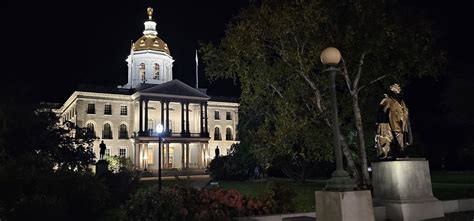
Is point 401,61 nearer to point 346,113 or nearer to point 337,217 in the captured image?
point 346,113

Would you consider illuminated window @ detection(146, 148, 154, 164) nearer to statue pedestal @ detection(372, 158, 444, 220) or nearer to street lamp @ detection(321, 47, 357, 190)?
statue pedestal @ detection(372, 158, 444, 220)

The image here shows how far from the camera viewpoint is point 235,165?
40594 millimetres

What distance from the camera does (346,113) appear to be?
842 inches

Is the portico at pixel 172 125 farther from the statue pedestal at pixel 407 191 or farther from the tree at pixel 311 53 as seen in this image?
the statue pedestal at pixel 407 191

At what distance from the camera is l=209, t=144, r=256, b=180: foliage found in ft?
127

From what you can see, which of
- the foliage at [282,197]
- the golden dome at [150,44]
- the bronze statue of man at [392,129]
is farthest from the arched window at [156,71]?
the bronze statue of man at [392,129]

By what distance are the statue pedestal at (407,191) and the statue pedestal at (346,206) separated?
10.5ft

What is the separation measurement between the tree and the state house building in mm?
47712

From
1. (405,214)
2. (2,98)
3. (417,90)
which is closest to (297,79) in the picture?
(405,214)

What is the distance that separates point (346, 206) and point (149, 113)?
6563 centimetres

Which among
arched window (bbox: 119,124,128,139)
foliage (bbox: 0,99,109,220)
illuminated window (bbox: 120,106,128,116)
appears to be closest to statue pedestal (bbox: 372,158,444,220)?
foliage (bbox: 0,99,109,220)

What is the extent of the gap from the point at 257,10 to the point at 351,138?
42.6ft

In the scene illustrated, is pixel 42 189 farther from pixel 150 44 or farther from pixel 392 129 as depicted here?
pixel 150 44

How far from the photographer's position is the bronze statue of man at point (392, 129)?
39.9 ft
